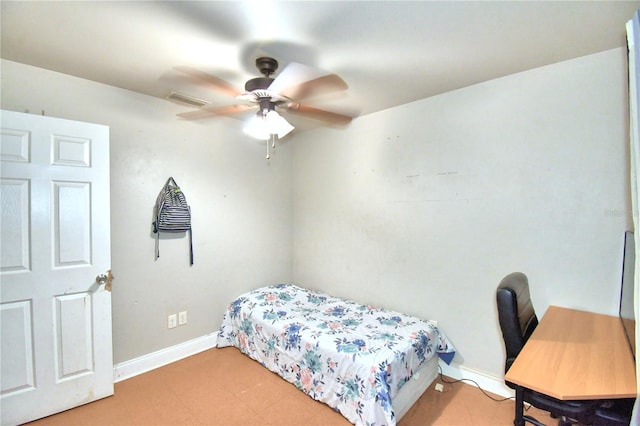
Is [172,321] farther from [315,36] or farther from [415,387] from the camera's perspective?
[315,36]

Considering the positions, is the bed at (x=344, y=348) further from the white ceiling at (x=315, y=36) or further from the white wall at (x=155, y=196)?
the white ceiling at (x=315, y=36)

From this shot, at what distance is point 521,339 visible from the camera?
1.59 metres

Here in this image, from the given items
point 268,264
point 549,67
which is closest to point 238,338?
point 268,264

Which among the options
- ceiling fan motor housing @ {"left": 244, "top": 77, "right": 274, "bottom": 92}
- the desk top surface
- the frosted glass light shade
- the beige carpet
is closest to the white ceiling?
ceiling fan motor housing @ {"left": 244, "top": 77, "right": 274, "bottom": 92}

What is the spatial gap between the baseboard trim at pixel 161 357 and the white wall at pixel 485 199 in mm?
1468

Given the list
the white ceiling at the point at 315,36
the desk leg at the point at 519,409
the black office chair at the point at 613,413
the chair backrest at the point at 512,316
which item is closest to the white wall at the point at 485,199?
the white ceiling at the point at 315,36

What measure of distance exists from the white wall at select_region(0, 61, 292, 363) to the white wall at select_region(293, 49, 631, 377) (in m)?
0.95

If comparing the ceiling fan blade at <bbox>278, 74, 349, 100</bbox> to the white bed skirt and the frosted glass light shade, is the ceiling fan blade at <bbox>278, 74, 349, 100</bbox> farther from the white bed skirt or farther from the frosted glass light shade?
the white bed skirt

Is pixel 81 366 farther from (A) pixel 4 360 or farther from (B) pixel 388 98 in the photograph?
(B) pixel 388 98

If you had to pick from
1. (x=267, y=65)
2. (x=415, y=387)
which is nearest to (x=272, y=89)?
(x=267, y=65)

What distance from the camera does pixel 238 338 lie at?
290 centimetres

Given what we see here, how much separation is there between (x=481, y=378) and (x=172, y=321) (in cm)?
269

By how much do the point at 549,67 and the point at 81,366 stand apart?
12.8 feet

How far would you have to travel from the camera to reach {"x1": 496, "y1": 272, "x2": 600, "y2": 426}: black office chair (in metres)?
1.37
